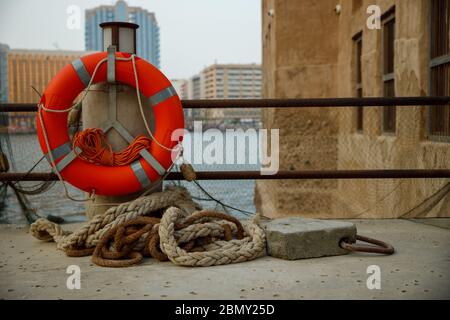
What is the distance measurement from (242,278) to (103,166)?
1.10 meters

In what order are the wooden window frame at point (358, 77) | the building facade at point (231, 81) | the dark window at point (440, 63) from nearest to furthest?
the dark window at point (440, 63)
the wooden window frame at point (358, 77)
the building facade at point (231, 81)

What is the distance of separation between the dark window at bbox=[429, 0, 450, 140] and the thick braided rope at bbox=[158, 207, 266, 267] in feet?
7.34

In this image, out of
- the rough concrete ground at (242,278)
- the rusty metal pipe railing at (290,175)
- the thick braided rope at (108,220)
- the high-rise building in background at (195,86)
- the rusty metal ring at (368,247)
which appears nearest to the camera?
the rough concrete ground at (242,278)

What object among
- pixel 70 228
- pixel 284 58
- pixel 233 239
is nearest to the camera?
pixel 233 239

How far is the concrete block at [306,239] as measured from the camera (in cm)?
251

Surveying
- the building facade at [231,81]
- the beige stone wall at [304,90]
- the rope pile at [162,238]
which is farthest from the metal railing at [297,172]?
the building facade at [231,81]

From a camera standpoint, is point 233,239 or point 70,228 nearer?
point 233,239

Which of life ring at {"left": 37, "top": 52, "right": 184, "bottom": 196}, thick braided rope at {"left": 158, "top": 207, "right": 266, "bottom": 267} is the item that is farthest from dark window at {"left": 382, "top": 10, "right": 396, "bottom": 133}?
thick braided rope at {"left": 158, "top": 207, "right": 266, "bottom": 267}

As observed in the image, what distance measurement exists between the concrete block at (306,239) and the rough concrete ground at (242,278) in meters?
0.05

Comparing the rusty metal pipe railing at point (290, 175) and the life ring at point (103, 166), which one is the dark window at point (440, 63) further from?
the life ring at point (103, 166)

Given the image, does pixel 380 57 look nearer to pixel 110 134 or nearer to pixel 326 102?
pixel 326 102

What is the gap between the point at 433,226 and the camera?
3.41m
